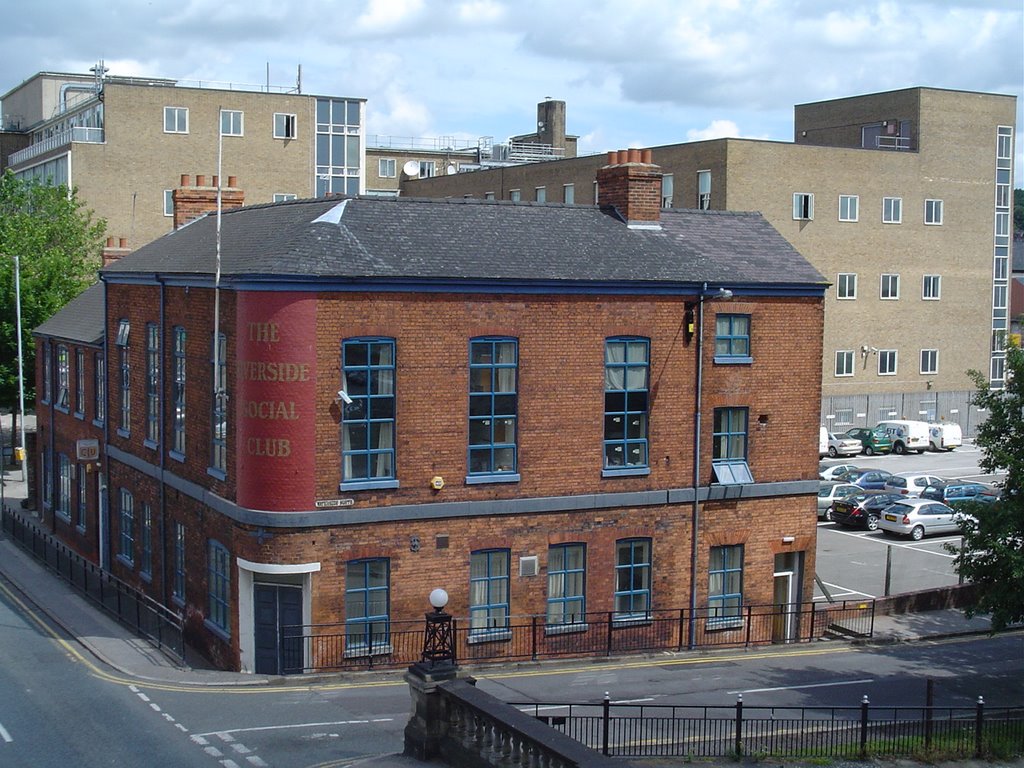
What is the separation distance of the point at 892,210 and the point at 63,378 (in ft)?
160

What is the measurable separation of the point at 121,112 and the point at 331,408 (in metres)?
53.5

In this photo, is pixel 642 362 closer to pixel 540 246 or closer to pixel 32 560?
pixel 540 246

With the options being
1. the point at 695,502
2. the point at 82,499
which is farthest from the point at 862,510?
the point at 82,499

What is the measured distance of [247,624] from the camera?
82.4 ft

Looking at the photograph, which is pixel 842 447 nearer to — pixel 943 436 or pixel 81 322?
pixel 943 436

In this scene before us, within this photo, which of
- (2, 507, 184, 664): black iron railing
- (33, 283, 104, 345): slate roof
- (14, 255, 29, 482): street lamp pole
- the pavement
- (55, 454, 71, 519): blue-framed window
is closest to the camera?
the pavement

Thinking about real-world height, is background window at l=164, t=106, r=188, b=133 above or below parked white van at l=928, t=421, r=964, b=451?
above

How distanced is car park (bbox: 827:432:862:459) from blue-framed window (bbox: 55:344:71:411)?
40092mm

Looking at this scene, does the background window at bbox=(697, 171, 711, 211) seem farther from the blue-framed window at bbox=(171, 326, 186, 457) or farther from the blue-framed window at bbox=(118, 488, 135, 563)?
the blue-framed window at bbox=(171, 326, 186, 457)

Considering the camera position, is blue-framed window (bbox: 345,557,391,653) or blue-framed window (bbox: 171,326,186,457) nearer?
blue-framed window (bbox: 345,557,391,653)

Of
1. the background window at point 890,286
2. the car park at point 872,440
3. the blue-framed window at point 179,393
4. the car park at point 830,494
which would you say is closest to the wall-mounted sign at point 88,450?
the blue-framed window at point 179,393

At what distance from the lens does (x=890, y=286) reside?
72.6 m

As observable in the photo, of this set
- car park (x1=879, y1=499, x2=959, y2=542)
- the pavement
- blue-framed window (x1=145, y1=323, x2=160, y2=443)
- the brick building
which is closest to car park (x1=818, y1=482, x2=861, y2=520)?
car park (x1=879, y1=499, x2=959, y2=542)

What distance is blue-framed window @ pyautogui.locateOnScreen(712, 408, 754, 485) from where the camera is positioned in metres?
29.2
